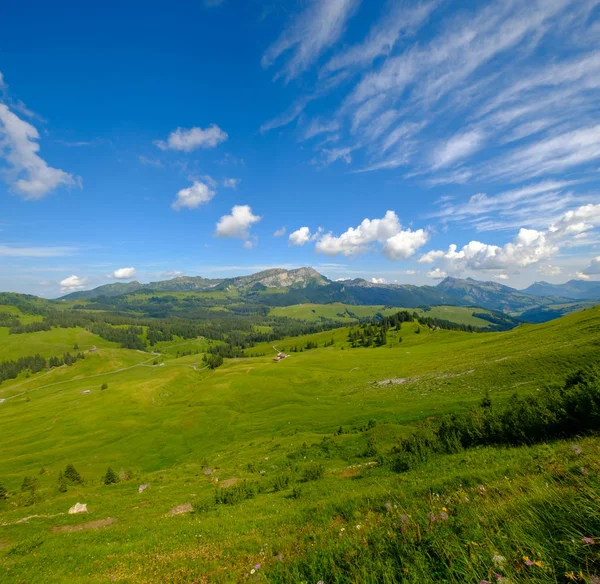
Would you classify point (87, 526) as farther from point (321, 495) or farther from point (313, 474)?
point (321, 495)

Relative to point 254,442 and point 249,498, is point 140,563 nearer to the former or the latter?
point 249,498

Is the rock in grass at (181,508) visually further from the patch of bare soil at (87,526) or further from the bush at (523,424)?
the bush at (523,424)

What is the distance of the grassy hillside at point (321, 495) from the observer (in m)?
4.43

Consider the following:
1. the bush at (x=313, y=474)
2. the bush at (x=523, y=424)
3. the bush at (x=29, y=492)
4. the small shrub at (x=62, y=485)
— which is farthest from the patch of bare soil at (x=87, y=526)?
the bush at (x=523, y=424)

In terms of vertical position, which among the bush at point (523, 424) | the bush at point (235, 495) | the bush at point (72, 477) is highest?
the bush at point (523, 424)

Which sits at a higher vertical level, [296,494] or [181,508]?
[296,494]

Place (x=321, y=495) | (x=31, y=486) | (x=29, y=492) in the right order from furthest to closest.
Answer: (x=31, y=486), (x=29, y=492), (x=321, y=495)

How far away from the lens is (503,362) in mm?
46219

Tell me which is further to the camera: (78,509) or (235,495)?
(78,509)

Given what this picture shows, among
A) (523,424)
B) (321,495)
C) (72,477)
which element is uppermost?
(523,424)

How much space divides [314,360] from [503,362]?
8057 centimetres

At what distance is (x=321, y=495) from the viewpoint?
17.1 metres

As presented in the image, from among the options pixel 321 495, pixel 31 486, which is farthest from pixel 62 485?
pixel 321 495

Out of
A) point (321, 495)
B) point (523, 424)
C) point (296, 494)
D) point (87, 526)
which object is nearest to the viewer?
point (523, 424)
